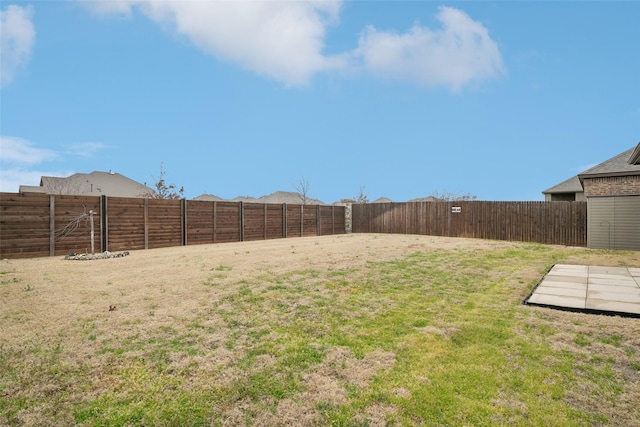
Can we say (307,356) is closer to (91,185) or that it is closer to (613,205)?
(613,205)

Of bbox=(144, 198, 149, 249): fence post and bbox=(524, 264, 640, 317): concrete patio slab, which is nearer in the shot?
bbox=(524, 264, 640, 317): concrete patio slab

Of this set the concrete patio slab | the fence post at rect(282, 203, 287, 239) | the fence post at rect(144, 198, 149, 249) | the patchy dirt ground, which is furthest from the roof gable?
the fence post at rect(144, 198, 149, 249)

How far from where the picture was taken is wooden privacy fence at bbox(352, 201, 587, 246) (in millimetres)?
14266

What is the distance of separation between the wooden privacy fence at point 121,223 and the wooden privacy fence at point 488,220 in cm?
633

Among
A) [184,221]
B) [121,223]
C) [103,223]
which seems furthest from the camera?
[184,221]

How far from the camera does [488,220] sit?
16484 mm

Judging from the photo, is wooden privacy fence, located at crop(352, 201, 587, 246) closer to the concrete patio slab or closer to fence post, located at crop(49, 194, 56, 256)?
the concrete patio slab

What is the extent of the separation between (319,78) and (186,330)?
45.6 feet

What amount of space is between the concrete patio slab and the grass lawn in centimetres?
28

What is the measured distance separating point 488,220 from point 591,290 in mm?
11799

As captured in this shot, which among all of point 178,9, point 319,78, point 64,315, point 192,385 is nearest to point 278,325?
point 192,385

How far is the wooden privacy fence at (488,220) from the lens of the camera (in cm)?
1427

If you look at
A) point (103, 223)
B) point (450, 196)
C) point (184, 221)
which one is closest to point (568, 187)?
point (450, 196)

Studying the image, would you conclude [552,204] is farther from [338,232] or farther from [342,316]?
[342,316]
